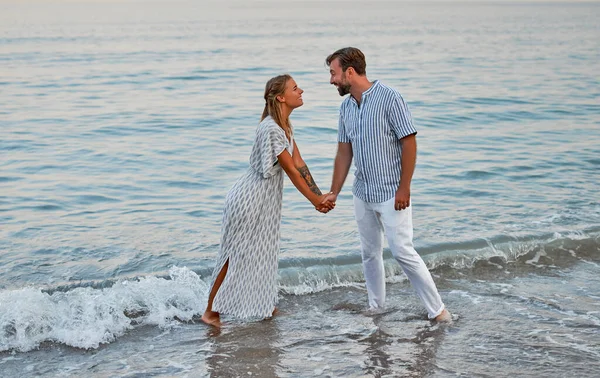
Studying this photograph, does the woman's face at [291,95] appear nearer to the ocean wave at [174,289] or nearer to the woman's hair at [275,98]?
the woman's hair at [275,98]

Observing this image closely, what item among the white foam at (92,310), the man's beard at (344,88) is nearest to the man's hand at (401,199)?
the man's beard at (344,88)

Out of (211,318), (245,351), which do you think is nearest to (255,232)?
(211,318)

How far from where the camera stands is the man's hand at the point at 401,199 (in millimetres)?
5605

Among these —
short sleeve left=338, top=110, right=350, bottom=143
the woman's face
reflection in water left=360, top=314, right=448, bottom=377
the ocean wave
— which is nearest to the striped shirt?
short sleeve left=338, top=110, right=350, bottom=143

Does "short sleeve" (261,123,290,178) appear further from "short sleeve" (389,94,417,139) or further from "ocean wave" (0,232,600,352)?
"ocean wave" (0,232,600,352)

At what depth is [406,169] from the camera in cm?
561

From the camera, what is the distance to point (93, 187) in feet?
36.5

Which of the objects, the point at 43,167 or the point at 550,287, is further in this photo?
the point at 43,167

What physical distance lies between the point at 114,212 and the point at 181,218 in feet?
2.89

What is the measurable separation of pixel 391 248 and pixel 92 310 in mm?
2429

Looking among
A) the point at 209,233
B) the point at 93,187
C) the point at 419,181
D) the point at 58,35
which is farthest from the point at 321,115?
the point at 58,35

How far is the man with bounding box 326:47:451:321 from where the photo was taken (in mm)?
5602

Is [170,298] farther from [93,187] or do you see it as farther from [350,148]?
[93,187]

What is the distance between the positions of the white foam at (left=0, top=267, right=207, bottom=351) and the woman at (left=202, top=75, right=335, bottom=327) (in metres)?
0.52
